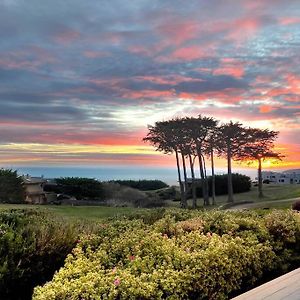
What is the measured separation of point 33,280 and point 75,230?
866 millimetres

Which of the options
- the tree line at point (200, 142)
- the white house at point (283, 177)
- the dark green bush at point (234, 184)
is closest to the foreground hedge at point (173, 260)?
the tree line at point (200, 142)

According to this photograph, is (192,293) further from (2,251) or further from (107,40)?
(107,40)

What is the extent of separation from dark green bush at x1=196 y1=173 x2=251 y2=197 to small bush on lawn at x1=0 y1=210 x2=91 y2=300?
2883 cm

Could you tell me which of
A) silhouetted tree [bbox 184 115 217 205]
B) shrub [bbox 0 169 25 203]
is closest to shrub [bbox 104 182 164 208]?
silhouetted tree [bbox 184 115 217 205]

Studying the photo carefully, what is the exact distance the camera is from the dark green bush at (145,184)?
32775mm

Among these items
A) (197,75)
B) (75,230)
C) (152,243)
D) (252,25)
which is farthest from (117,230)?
(197,75)

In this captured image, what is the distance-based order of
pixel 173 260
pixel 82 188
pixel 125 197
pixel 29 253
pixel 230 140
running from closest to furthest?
pixel 173 260 → pixel 29 253 → pixel 82 188 → pixel 125 197 → pixel 230 140

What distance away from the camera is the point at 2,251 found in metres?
4.64

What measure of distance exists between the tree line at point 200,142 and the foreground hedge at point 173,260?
24.1m

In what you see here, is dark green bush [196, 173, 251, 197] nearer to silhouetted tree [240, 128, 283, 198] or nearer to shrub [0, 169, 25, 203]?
silhouetted tree [240, 128, 283, 198]

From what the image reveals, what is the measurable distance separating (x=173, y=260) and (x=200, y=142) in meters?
26.9

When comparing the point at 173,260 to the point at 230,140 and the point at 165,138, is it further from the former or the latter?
the point at 230,140

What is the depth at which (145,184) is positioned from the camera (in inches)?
1356

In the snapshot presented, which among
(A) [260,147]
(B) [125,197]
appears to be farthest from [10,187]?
(A) [260,147]
